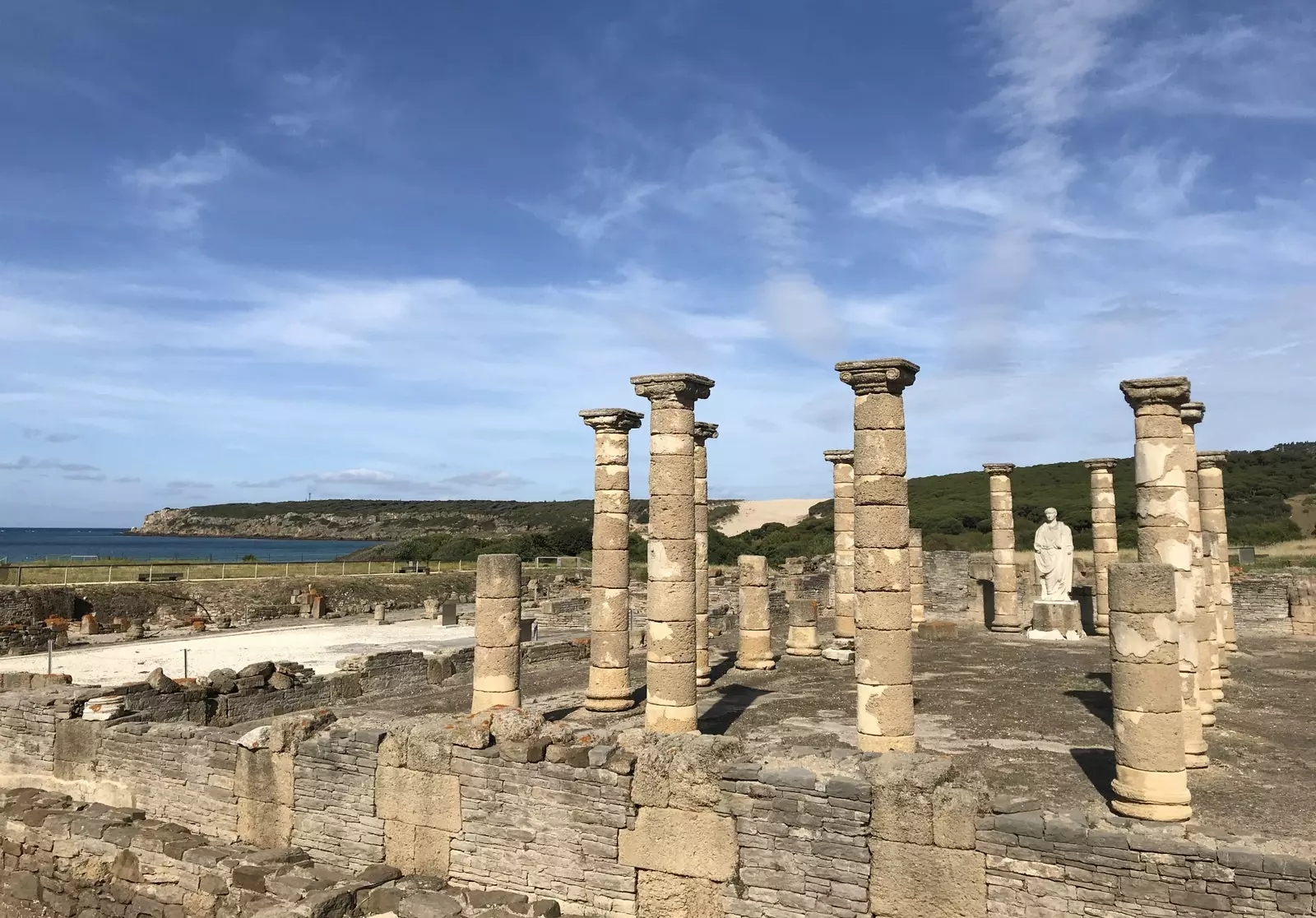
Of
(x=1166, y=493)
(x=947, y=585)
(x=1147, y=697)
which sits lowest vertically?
(x=947, y=585)

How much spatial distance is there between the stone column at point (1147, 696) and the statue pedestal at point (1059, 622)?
14.2 meters

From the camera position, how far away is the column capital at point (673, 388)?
451 inches

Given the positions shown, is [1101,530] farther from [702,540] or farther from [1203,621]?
[702,540]

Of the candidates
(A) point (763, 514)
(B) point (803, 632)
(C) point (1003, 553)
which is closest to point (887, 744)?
(B) point (803, 632)

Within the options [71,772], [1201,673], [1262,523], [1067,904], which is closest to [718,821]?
[1067,904]

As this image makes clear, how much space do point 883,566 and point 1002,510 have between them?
15.3 meters

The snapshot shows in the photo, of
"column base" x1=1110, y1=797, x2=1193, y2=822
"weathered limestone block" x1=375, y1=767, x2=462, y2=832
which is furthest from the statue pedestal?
"weathered limestone block" x1=375, y1=767, x2=462, y2=832

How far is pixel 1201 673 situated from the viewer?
12062mm

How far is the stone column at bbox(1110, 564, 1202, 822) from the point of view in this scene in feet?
26.0

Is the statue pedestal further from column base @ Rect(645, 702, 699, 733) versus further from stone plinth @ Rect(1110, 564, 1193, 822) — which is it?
stone plinth @ Rect(1110, 564, 1193, 822)

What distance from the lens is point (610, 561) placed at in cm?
1374

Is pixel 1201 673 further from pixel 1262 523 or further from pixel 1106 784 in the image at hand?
pixel 1262 523

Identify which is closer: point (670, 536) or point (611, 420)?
point (670, 536)

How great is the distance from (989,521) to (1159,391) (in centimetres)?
4791
